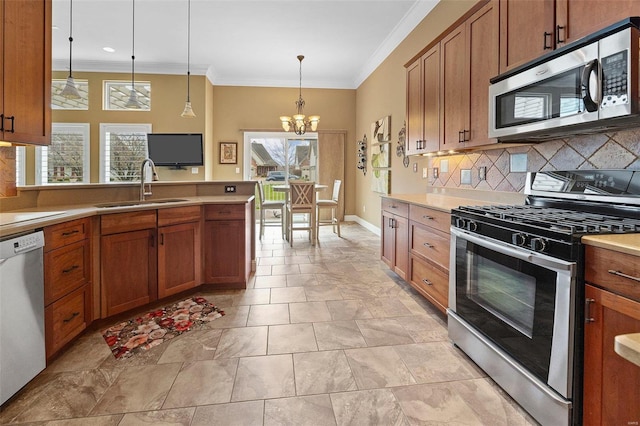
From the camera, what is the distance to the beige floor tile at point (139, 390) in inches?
64.4

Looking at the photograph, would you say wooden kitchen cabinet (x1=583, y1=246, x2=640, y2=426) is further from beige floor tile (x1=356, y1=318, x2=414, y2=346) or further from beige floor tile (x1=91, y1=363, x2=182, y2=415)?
beige floor tile (x1=91, y1=363, x2=182, y2=415)

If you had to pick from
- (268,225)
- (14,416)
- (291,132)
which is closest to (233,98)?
(291,132)

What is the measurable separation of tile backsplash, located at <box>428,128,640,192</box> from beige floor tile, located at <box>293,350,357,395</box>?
5.88 feet

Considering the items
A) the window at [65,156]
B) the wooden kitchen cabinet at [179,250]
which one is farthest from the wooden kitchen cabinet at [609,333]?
the window at [65,156]

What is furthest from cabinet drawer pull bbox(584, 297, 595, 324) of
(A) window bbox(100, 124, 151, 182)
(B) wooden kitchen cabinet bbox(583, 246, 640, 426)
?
(A) window bbox(100, 124, 151, 182)

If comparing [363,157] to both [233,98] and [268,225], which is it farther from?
[233,98]

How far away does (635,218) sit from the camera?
61.7 inches

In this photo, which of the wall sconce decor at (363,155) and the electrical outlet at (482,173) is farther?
the wall sconce decor at (363,155)

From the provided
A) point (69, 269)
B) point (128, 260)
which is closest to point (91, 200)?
point (128, 260)

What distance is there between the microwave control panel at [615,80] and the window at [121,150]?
7186mm

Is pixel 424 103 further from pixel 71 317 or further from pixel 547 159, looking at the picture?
pixel 71 317

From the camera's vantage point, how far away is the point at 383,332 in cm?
243

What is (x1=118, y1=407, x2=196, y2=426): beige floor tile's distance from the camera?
60.1 inches

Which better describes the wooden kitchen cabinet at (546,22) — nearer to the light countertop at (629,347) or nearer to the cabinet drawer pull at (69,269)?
the light countertop at (629,347)
